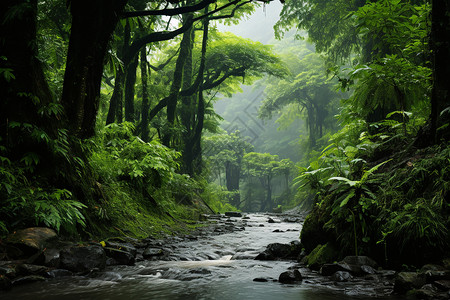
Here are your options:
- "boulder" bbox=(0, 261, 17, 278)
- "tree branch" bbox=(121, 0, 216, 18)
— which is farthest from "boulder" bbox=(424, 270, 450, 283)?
"tree branch" bbox=(121, 0, 216, 18)

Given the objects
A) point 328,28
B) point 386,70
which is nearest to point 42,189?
point 386,70

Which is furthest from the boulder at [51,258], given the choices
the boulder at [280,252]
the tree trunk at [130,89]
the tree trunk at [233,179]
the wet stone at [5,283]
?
the tree trunk at [233,179]

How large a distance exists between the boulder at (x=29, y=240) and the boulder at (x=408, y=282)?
3.72m

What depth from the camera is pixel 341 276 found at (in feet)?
10.9

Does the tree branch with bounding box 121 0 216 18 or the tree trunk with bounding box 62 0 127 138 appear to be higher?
the tree branch with bounding box 121 0 216 18

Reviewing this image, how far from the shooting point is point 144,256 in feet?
15.8

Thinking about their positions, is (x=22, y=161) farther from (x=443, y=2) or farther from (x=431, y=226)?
(x=443, y=2)

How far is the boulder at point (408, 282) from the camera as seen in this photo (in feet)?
9.00

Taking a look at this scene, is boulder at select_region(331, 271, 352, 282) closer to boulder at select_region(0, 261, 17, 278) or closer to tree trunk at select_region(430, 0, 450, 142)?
tree trunk at select_region(430, 0, 450, 142)

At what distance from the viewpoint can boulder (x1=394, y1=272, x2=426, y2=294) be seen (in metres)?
2.74

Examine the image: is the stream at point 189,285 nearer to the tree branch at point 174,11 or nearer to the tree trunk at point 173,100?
the tree branch at point 174,11

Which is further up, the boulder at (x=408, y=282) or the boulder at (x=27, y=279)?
the boulder at (x=408, y=282)

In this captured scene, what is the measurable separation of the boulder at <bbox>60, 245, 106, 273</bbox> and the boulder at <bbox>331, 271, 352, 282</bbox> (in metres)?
2.74

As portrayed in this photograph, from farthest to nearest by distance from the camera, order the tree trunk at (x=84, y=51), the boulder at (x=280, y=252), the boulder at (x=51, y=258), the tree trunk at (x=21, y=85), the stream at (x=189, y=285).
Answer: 1. the tree trunk at (x=84, y=51)
2. the boulder at (x=280, y=252)
3. the tree trunk at (x=21, y=85)
4. the boulder at (x=51, y=258)
5. the stream at (x=189, y=285)
